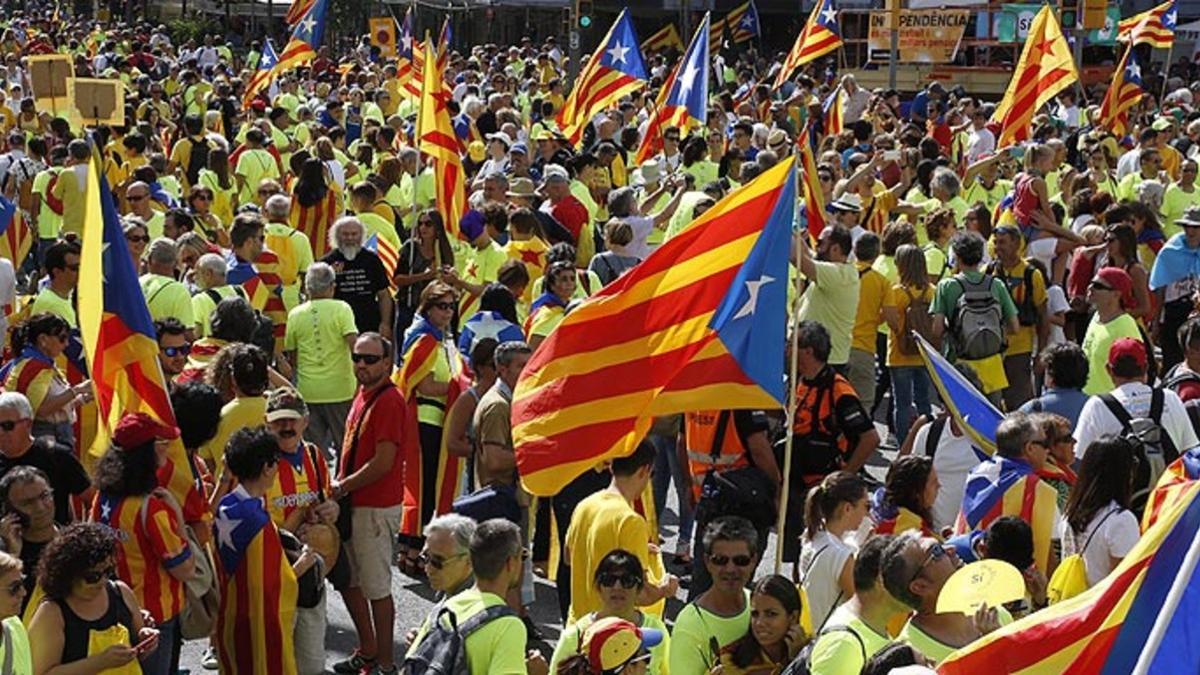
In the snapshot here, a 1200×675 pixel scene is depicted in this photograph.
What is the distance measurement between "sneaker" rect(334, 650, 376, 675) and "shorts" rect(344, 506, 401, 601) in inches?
11.2

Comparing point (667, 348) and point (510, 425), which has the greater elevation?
point (667, 348)

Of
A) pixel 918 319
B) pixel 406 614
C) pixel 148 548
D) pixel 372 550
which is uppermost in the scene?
pixel 148 548

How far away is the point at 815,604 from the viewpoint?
6938 millimetres

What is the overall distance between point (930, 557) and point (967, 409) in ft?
7.83

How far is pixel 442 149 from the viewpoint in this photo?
13281 mm

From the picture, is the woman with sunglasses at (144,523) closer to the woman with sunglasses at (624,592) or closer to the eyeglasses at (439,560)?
the eyeglasses at (439,560)

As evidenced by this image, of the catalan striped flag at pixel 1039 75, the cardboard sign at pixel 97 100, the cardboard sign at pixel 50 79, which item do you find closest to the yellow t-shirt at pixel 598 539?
the catalan striped flag at pixel 1039 75

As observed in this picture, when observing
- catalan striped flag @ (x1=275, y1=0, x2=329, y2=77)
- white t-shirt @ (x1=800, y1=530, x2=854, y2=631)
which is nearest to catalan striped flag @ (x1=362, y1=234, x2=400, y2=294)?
white t-shirt @ (x1=800, y1=530, x2=854, y2=631)

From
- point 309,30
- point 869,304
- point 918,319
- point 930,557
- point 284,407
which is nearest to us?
point 930,557

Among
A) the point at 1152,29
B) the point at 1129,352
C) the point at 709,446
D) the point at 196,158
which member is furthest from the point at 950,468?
the point at 1152,29

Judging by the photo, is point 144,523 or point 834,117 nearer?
point 144,523

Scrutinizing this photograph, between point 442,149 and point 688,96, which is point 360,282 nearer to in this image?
point 442,149

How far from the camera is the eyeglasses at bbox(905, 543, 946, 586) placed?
231 inches

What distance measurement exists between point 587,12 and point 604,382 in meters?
19.9
